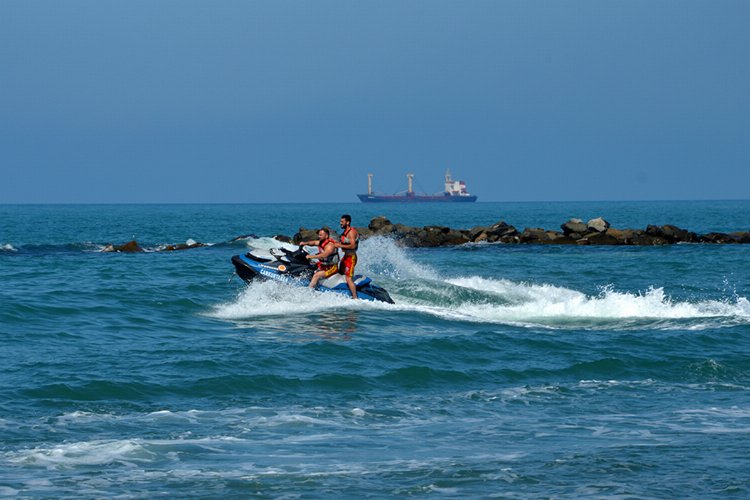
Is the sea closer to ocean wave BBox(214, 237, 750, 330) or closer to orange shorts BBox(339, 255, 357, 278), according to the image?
ocean wave BBox(214, 237, 750, 330)

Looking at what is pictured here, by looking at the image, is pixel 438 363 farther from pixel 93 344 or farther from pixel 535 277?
pixel 535 277

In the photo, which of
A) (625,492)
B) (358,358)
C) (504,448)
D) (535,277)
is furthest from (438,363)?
(535,277)

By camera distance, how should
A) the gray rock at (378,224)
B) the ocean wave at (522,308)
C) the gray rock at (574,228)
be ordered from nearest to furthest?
the ocean wave at (522,308), the gray rock at (574,228), the gray rock at (378,224)

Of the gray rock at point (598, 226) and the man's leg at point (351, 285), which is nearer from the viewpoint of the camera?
the man's leg at point (351, 285)

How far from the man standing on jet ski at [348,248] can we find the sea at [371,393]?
0.45 metres

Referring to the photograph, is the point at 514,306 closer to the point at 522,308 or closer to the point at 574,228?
the point at 522,308

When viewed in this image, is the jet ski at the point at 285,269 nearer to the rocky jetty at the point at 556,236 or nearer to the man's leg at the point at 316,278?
the man's leg at the point at 316,278

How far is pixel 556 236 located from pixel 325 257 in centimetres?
3013

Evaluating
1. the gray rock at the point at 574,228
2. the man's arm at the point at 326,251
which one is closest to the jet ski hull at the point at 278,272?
the man's arm at the point at 326,251

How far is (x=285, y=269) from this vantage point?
2111 cm

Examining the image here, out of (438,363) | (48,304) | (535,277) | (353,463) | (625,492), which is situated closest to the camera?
(625,492)

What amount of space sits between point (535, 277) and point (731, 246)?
19.1m

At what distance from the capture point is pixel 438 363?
612 inches

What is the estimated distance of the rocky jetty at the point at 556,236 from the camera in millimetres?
48156
